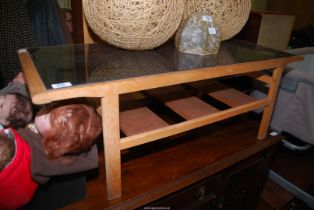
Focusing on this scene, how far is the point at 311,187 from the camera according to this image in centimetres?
122

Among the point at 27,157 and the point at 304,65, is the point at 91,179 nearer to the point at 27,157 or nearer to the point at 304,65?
the point at 27,157

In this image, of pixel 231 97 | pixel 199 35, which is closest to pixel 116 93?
pixel 199 35

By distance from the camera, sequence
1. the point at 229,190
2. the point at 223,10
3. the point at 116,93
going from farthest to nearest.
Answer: the point at 229,190 → the point at 223,10 → the point at 116,93

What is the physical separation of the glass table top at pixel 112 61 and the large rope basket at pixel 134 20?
5 cm

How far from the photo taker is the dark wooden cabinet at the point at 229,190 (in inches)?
27.5

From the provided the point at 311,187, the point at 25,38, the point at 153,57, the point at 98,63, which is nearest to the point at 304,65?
Result: the point at 311,187

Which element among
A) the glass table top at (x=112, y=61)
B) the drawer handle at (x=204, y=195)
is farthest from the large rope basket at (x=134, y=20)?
the drawer handle at (x=204, y=195)

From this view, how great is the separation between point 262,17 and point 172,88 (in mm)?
566

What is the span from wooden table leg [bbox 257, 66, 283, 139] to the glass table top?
0.19 ft

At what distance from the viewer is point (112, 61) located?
1.92 feet

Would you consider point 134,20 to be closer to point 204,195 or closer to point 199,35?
point 199,35

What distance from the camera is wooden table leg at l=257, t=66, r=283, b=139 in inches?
29.6

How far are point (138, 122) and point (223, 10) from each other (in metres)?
0.41

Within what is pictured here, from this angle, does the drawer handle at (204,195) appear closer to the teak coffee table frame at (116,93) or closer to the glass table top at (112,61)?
the teak coffee table frame at (116,93)
